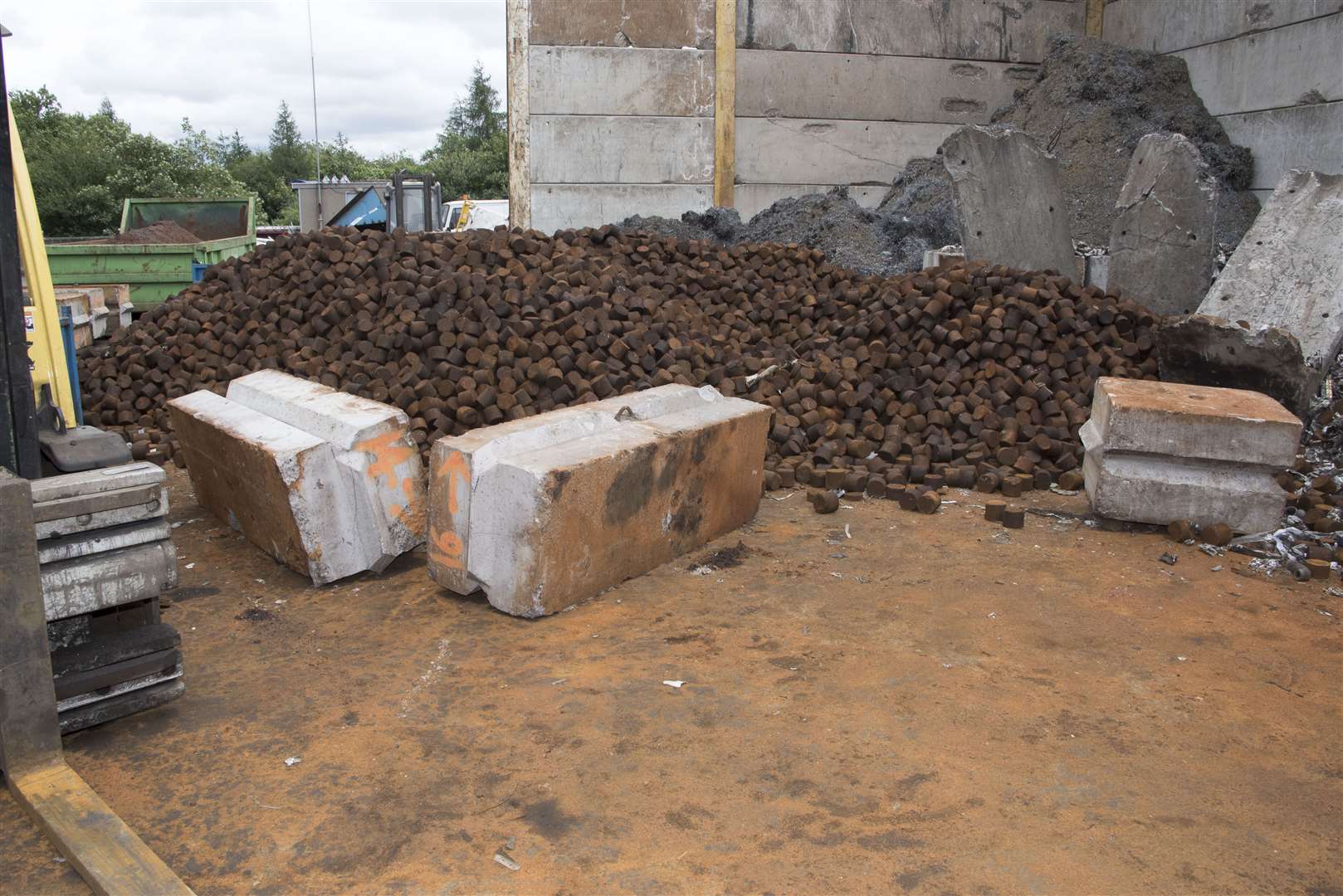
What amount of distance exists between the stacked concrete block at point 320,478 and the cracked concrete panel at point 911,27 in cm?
895

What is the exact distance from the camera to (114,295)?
9859 mm

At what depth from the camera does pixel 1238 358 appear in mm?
7199

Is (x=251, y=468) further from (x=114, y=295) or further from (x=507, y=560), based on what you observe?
(x=114, y=295)

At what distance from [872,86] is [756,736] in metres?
11.0

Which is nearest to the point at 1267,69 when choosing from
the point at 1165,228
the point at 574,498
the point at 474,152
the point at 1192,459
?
the point at 1165,228

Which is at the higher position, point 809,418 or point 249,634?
point 809,418

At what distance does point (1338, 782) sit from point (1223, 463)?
2.72 m

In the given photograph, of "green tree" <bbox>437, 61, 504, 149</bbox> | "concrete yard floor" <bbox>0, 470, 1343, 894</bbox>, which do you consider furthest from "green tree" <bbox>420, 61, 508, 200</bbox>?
"concrete yard floor" <bbox>0, 470, 1343, 894</bbox>

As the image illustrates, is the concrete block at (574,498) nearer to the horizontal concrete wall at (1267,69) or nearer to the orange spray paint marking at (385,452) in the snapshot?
the orange spray paint marking at (385,452)

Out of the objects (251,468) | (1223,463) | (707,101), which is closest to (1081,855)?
(1223,463)

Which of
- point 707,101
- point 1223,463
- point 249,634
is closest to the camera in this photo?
A: point 249,634

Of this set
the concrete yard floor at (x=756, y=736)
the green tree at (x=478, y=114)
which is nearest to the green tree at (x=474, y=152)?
the green tree at (x=478, y=114)

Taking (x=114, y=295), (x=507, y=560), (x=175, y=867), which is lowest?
(x=175, y=867)

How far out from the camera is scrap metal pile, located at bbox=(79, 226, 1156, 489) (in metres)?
7.10
